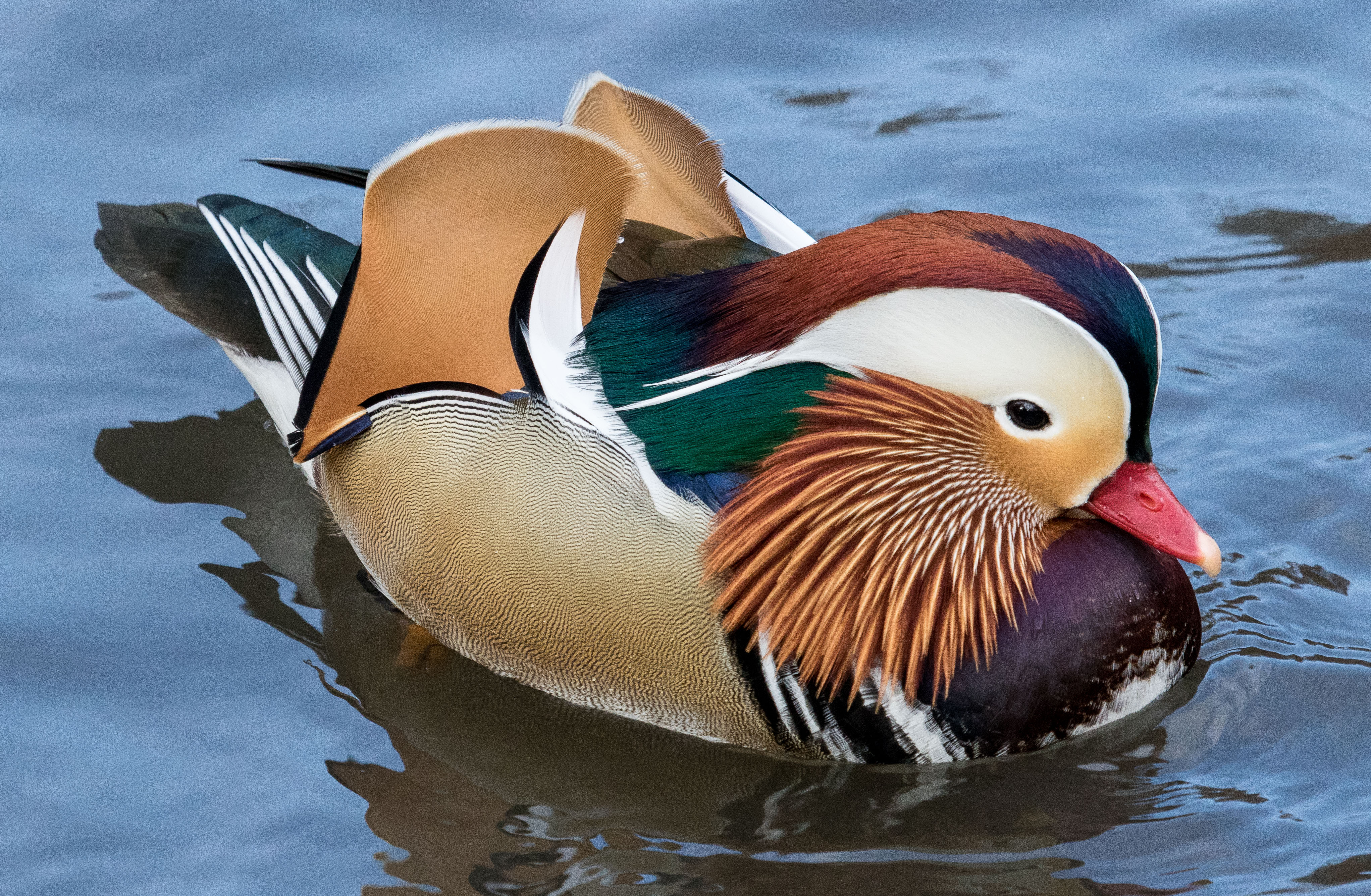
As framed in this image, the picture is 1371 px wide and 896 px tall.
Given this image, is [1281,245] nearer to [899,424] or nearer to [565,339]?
[899,424]

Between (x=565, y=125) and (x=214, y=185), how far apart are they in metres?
2.66

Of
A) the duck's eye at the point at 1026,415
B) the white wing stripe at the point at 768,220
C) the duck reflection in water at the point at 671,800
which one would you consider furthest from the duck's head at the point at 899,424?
the white wing stripe at the point at 768,220

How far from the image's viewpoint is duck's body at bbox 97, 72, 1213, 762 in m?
3.06

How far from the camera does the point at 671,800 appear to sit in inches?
136

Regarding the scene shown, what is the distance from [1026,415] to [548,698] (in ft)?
4.35

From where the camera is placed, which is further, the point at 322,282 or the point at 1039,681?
the point at 322,282

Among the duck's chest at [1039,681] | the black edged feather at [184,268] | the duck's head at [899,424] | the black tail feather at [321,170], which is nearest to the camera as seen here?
the duck's head at [899,424]

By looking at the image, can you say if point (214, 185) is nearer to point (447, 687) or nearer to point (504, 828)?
point (447, 687)

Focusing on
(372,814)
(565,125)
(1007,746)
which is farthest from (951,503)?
(372,814)

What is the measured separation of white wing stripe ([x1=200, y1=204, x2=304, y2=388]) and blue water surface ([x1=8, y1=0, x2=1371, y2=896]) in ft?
1.82

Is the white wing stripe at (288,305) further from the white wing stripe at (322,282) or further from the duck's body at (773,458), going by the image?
the duck's body at (773,458)

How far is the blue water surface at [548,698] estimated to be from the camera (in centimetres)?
332

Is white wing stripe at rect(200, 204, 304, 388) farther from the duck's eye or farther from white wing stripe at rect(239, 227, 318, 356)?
the duck's eye

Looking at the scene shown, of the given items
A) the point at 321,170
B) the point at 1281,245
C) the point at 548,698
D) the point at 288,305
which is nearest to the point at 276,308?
the point at 288,305
